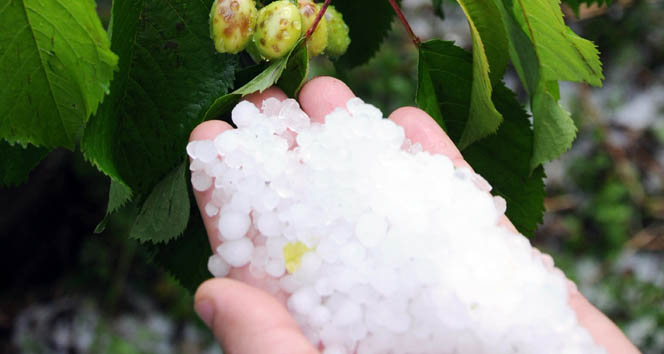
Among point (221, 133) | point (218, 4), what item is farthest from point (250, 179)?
point (218, 4)

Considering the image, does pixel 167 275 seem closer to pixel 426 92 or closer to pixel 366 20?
pixel 366 20

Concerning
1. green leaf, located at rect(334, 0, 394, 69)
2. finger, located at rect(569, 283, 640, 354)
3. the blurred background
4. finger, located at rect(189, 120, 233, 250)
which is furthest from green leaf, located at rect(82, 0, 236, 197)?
the blurred background

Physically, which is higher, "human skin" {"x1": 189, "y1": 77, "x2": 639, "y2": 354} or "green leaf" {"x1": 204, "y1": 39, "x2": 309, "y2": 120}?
"green leaf" {"x1": 204, "y1": 39, "x2": 309, "y2": 120}

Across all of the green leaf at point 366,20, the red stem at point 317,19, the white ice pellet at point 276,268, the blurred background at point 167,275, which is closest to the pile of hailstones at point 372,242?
the white ice pellet at point 276,268

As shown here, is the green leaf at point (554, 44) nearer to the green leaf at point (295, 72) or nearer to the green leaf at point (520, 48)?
Answer: the green leaf at point (520, 48)

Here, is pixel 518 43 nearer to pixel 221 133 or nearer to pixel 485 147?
pixel 485 147

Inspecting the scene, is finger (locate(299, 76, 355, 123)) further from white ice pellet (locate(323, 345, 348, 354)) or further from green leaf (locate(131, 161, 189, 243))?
white ice pellet (locate(323, 345, 348, 354))
